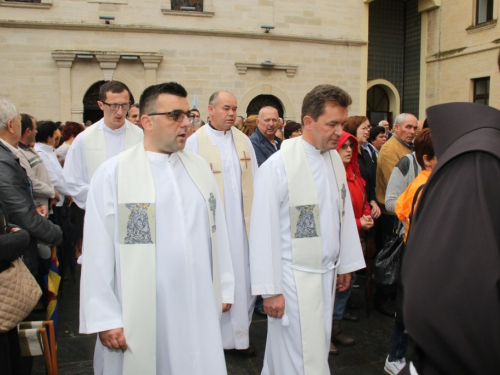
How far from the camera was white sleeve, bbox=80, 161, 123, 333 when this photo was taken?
2.44 meters

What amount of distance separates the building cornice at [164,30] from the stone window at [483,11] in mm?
4249

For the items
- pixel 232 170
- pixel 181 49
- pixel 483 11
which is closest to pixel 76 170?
pixel 232 170

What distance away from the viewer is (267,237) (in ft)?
10.1

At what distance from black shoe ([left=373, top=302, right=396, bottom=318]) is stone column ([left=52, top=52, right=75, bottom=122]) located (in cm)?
1188

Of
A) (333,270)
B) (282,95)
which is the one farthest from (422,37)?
(333,270)

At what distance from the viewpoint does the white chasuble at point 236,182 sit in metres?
4.45

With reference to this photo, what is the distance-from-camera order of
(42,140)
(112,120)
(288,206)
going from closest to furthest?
(288,206), (112,120), (42,140)

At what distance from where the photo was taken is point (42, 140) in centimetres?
625

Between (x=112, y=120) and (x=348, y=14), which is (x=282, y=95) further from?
(x=112, y=120)

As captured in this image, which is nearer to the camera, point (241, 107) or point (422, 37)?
point (241, 107)

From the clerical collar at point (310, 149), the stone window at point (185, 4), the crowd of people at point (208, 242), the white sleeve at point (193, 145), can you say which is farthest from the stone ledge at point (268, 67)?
the clerical collar at point (310, 149)

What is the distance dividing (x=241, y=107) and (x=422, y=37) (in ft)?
28.2

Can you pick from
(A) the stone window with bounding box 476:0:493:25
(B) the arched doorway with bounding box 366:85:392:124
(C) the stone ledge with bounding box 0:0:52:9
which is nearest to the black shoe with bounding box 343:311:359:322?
(C) the stone ledge with bounding box 0:0:52:9

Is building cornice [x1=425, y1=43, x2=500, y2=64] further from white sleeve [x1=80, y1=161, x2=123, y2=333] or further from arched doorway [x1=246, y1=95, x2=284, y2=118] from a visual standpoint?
white sleeve [x1=80, y1=161, x2=123, y2=333]
